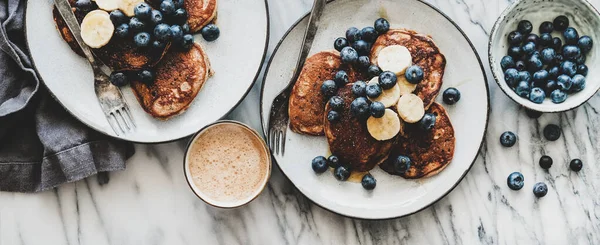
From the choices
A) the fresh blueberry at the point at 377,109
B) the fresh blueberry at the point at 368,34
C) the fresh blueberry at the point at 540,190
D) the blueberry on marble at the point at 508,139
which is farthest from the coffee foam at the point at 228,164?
the fresh blueberry at the point at 540,190

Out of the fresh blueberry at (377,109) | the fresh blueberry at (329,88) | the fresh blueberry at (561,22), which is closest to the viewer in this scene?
the fresh blueberry at (377,109)

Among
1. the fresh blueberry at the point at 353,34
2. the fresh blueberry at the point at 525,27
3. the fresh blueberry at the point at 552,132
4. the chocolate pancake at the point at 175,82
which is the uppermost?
the fresh blueberry at the point at 525,27

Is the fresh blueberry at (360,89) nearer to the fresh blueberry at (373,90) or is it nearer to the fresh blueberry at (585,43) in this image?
the fresh blueberry at (373,90)

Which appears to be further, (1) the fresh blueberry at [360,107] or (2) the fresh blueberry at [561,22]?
(2) the fresh blueberry at [561,22]

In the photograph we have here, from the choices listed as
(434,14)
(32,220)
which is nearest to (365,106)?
(434,14)

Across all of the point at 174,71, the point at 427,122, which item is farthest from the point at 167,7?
the point at 427,122

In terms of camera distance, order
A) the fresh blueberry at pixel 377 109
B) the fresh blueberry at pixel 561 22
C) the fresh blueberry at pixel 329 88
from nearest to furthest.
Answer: the fresh blueberry at pixel 377 109 < the fresh blueberry at pixel 329 88 < the fresh blueberry at pixel 561 22

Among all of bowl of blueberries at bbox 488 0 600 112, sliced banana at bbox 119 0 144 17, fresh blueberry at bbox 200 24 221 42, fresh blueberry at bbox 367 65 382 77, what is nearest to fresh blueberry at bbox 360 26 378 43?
fresh blueberry at bbox 367 65 382 77
